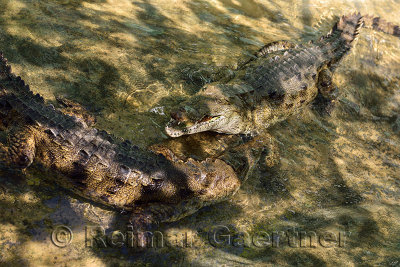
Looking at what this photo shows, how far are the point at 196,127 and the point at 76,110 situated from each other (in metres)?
1.67

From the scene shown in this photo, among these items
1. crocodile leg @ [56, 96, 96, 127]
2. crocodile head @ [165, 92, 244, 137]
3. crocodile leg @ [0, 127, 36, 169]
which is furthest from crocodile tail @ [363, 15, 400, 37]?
crocodile leg @ [0, 127, 36, 169]

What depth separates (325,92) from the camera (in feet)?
20.0

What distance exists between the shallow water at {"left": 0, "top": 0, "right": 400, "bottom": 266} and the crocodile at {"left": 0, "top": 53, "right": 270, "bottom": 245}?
0.18 meters

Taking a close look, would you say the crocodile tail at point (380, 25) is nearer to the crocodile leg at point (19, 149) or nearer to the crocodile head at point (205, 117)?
the crocodile head at point (205, 117)

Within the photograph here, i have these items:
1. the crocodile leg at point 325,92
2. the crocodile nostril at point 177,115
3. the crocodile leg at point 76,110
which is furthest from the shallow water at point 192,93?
the crocodile nostril at point 177,115

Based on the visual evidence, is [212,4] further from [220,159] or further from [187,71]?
[220,159]

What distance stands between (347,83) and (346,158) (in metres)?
2.23

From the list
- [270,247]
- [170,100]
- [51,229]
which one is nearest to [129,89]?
[170,100]

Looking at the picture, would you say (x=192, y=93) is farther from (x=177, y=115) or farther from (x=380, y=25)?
(x=380, y=25)

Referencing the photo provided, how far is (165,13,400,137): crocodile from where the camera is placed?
4570 millimetres

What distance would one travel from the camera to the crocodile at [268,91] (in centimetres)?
457

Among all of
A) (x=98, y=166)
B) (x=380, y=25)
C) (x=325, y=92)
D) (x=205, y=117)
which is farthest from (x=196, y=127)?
(x=380, y=25)

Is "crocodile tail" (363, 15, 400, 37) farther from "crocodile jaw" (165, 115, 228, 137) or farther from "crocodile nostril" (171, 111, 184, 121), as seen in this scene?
"crocodile nostril" (171, 111, 184, 121)

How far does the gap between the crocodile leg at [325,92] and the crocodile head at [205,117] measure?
1919mm
